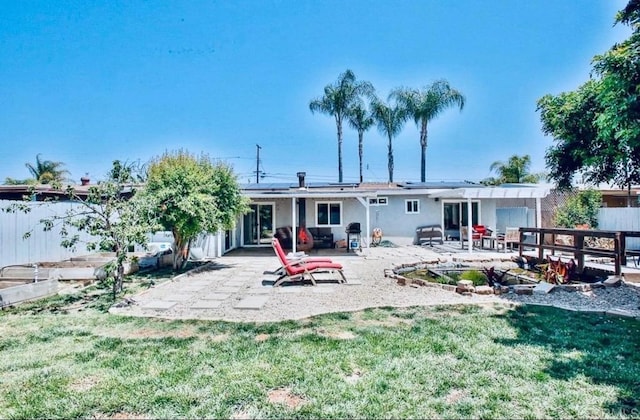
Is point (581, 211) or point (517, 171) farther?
point (517, 171)

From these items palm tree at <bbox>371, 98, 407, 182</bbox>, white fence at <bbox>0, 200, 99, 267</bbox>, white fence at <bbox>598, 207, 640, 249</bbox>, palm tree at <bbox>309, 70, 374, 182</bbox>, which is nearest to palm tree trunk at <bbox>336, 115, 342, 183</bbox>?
palm tree at <bbox>309, 70, 374, 182</bbox>

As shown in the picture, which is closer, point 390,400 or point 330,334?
point 390,400

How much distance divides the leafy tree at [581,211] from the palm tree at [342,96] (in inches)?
627

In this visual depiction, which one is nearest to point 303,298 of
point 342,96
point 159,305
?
point 159,305

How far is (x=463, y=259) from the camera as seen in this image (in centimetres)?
1212

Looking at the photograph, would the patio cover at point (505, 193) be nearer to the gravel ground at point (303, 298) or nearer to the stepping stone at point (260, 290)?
the gravel ground at point (303, 298)

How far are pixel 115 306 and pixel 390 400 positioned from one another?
5420 mm

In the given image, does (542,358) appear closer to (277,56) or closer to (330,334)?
(330,334)

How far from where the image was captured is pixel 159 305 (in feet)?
21.5

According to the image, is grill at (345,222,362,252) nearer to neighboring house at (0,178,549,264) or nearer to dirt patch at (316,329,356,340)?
neighboring house at (0,178,549,264)

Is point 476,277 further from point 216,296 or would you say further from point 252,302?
point 216,296

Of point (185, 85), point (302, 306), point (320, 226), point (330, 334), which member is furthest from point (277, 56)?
point (330, 334)

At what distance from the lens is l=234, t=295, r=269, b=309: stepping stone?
645 centimetres

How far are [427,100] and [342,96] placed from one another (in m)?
6.51
